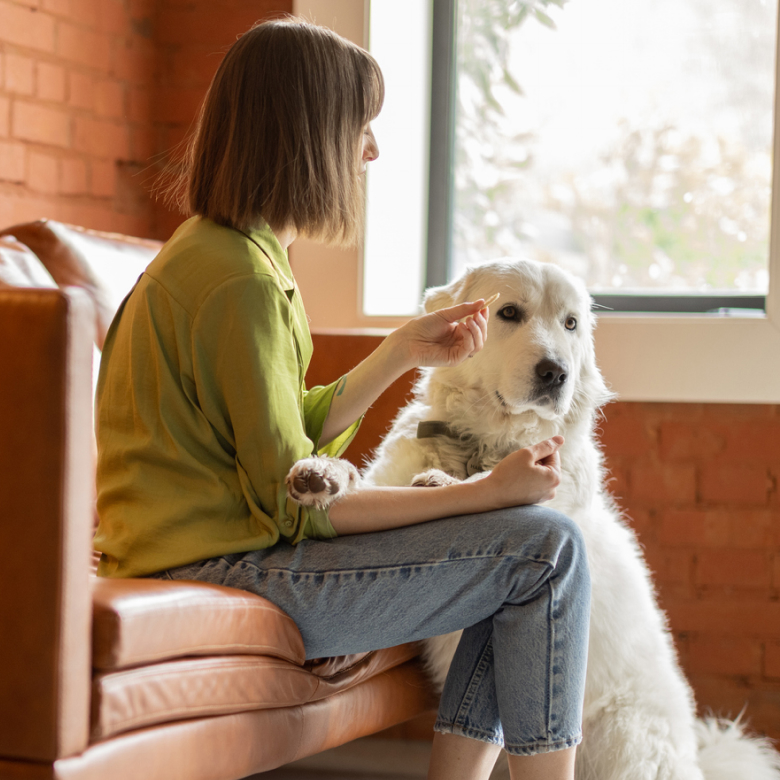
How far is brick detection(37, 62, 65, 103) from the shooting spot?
2.59 metres

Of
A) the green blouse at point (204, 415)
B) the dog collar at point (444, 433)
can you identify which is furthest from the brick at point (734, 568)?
the green blouse at point (204, 415)

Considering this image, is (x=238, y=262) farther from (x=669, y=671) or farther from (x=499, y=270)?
(x=669, y=671)

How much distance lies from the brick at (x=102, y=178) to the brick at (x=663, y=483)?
1.89 m

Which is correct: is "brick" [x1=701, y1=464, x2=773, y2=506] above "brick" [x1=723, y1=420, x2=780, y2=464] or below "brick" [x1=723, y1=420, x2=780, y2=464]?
below

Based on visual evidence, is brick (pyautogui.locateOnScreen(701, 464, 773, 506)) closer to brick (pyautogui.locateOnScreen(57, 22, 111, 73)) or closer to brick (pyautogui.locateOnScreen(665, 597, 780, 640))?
brick (pyautogui.locateOnScreen(665, 597, 780, 640))

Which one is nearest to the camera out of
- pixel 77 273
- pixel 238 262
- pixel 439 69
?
pixel 238 262

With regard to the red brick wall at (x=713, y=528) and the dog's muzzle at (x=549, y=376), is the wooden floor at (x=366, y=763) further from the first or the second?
the dog's muzzle at (x=549, y=376)

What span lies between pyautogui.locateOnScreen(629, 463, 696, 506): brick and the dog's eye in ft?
3.23

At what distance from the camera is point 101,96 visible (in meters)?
2.88

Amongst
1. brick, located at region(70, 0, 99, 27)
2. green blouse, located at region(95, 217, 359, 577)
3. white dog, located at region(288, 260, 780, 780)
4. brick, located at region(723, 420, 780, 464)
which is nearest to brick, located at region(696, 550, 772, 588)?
brick, located at region(723, 420, 780, 464)

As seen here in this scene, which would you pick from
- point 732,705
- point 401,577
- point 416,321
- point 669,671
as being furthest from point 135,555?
point 732,705

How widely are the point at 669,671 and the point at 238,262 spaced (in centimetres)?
117

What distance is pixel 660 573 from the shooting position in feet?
8.55

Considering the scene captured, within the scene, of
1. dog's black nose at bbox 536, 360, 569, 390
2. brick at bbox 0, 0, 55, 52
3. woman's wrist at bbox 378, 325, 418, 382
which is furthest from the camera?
brick at bbox 0, 0, 55, 52
